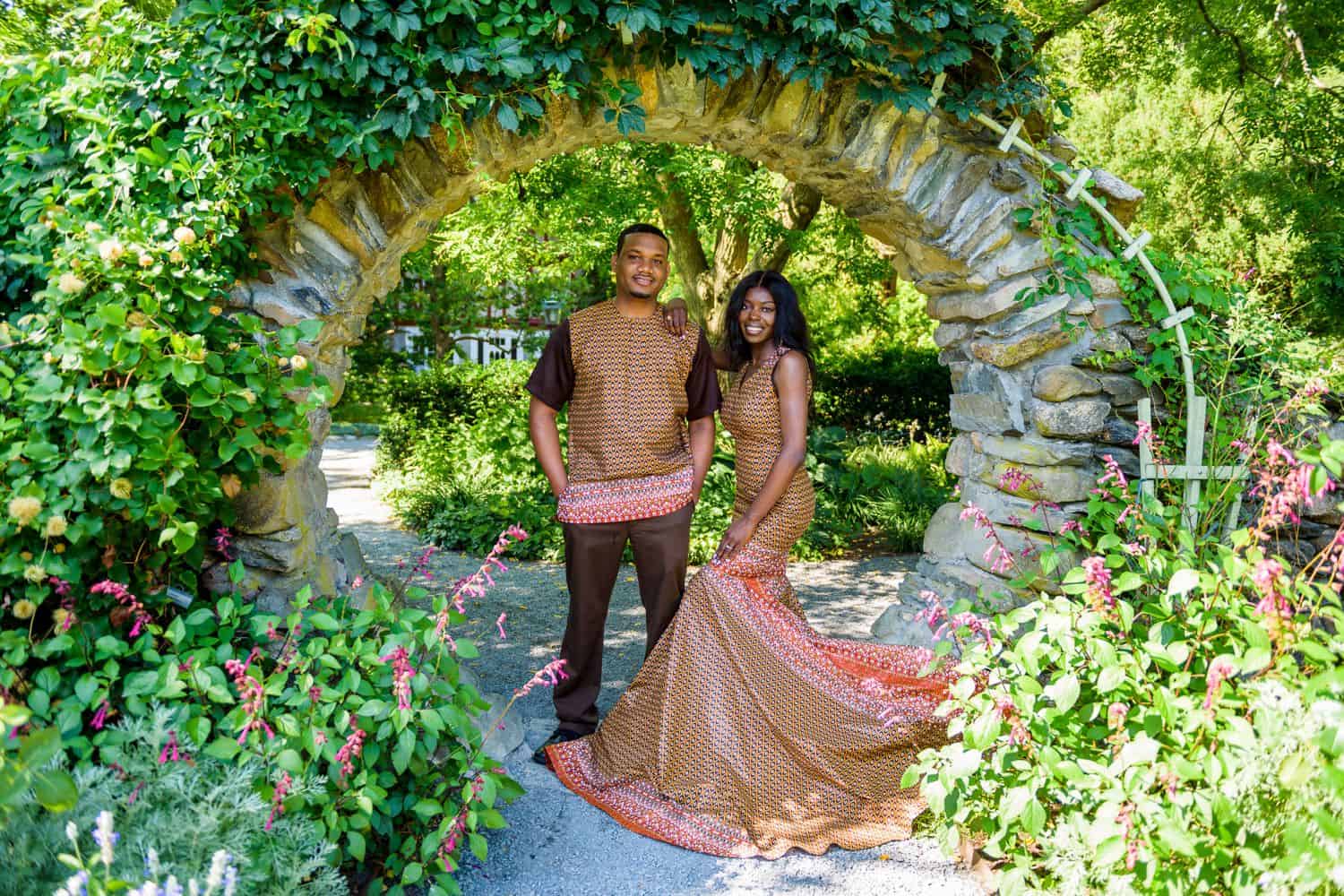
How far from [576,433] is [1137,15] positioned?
259 inches

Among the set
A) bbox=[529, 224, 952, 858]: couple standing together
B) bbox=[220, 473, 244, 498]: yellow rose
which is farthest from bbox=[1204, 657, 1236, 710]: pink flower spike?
bbox=[220, 473, 244, 498]: yellow rose

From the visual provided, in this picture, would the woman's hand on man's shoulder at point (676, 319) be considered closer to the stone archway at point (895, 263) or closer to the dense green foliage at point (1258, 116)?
the stone archway at point (895, 263)

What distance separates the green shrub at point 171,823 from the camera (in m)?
1.70

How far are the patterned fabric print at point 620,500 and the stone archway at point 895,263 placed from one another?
82 cm

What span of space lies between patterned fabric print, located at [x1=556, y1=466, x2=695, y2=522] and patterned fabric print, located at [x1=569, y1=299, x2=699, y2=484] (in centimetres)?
3

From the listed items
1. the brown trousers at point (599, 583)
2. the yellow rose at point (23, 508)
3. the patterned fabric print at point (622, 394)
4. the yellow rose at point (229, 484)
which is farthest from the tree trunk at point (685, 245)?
the yellow rose at point (23, 508)

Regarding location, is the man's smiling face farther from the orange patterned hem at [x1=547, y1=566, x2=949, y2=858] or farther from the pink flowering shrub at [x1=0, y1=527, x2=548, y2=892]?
the pink flowering shrub at [x1=0, y1=527, x2=548, y2=892]

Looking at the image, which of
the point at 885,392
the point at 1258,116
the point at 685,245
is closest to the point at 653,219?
the point at 685,245

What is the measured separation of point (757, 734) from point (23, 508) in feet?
6.68

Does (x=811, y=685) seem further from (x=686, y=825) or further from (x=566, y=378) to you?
(x=566, y=378)

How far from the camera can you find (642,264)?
3289 mm

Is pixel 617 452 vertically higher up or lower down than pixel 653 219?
lower down

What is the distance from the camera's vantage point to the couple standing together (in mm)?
2906

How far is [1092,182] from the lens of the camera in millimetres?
3561
